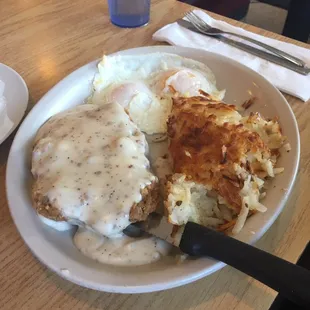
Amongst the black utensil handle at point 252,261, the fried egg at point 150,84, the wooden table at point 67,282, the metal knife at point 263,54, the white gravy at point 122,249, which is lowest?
the wooden table at point 67,282

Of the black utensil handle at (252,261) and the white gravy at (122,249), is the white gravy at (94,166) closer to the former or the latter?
the white gravy at (122,249)

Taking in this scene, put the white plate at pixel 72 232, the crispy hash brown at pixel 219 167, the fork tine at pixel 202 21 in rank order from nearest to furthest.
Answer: the white plate at pixel 72 232 < the crispy hash brown at pixel 219 167 < the fork tine at pixel 202 21

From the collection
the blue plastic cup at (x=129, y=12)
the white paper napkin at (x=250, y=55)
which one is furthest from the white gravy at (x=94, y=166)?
the blue plastic cup at (x=129, y=12)

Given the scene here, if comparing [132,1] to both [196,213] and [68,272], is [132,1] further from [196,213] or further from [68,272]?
[68,272]

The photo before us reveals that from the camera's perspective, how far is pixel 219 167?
0.82 meters

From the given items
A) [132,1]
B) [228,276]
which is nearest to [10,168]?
[228,276]

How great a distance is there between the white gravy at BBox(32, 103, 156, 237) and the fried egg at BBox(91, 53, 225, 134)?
142mm

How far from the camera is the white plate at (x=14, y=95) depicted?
3.51 feet

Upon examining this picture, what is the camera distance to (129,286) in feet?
2.26

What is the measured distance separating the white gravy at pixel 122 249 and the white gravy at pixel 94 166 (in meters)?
0.03

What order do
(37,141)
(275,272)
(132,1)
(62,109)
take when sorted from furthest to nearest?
(132,1) < (62,109) < (37,141) < (275,272)

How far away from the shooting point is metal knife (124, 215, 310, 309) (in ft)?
1.96

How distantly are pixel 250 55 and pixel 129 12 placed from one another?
481 mm

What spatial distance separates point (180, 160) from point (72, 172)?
232 millimetres
